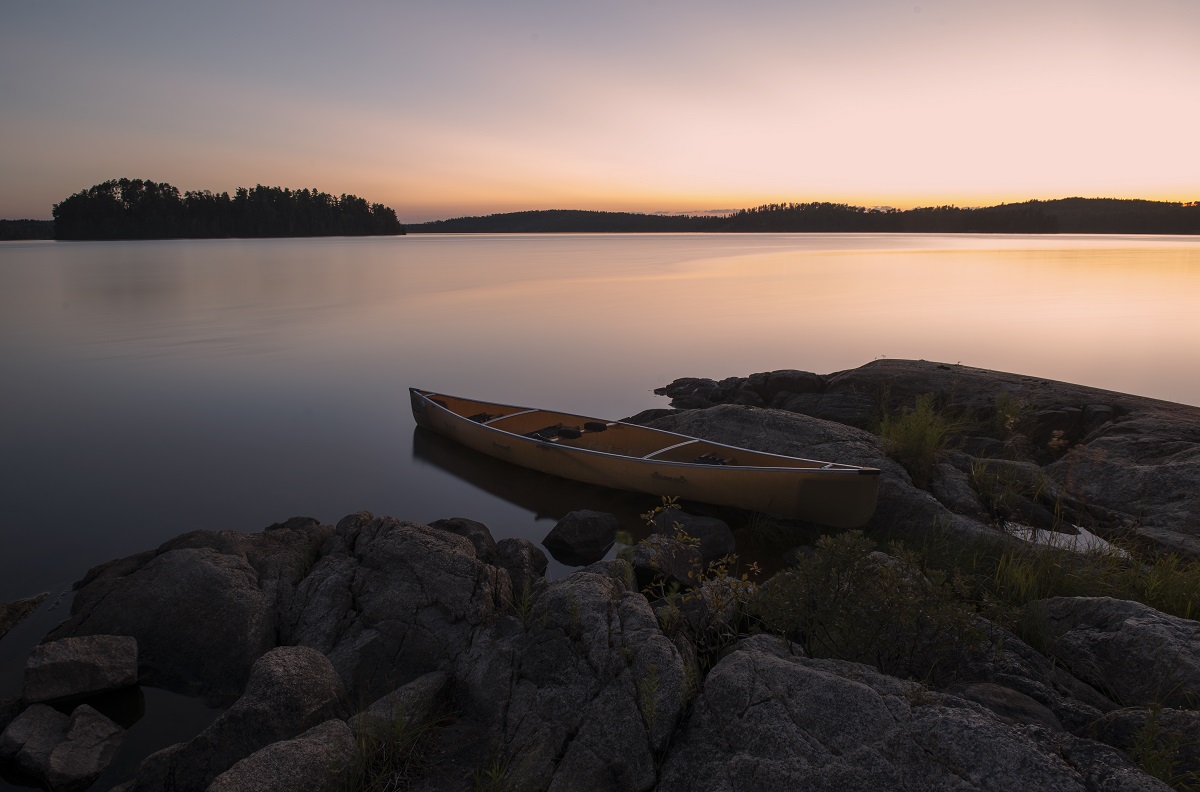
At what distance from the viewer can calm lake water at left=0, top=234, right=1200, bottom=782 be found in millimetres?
11445

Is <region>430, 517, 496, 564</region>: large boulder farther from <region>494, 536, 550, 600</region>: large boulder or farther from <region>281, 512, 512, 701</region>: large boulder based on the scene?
<region>281, 512, 512, 701</region>: large boulder

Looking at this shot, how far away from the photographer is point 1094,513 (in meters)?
9.25

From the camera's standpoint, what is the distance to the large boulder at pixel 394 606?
5.99m

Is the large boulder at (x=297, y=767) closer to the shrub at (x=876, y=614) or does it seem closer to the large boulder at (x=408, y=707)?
the large boulder at (x=408, y=707)

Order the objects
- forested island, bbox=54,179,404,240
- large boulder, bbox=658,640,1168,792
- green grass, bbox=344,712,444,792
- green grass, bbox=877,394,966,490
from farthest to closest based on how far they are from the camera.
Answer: forested island, bbox=54,179,404,240 < green grass, bbox=877,394,966,490 < green grass, bbox=344,712,444,792 < large boulder, bbox=658,640,1168,792

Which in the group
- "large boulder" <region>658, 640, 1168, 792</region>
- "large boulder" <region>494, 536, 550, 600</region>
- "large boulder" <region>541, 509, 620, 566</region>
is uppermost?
"large boulder" <region>658, 640, 1168, 792</region>

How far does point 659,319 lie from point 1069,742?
31188 millimetres

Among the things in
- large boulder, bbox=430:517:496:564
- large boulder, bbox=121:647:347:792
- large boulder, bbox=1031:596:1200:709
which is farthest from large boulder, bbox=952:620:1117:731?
large boulder, bbox=430:517:496:564

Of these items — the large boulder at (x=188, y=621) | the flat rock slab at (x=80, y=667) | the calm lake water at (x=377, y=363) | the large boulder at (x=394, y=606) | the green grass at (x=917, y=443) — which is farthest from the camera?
the calm lake water at (x=377, y=363)

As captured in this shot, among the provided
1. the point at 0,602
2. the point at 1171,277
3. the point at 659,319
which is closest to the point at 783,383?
the point at 0,602

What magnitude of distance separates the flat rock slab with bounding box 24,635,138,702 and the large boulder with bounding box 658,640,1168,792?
5.31 metres

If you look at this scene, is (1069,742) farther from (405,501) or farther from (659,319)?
(659,319)

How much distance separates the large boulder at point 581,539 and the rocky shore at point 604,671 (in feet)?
2.69

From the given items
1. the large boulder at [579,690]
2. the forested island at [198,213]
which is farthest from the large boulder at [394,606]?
the forested island at [198,213]
